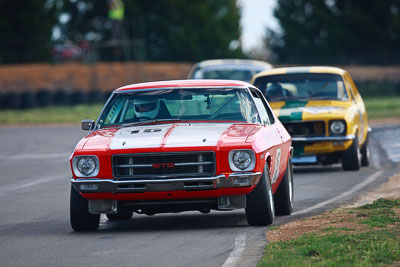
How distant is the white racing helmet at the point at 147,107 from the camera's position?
33.0 feet

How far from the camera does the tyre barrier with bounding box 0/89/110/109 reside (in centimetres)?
4772

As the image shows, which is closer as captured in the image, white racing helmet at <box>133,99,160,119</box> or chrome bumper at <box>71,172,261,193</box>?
chrome bumper at <box>71,172,261,193</box>

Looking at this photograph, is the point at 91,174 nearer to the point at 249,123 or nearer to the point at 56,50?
the point at 249,123

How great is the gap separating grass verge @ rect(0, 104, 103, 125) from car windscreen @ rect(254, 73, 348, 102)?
72.8 feet

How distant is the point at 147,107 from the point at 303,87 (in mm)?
6491

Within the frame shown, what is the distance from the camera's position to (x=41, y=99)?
47938mm

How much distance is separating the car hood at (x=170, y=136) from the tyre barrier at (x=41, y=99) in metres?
38.7

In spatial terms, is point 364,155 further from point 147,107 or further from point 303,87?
point 147,107

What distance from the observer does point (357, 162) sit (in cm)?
1554

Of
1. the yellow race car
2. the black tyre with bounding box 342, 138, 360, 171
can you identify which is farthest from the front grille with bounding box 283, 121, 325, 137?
the black tyre with bounding box 342, 138, 360, 171

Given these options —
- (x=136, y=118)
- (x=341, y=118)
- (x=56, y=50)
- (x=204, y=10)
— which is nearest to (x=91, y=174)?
(x=136, y=118)

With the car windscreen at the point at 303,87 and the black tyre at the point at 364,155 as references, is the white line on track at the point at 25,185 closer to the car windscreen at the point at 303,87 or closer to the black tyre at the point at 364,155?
the car windscreen at the point at 303,87

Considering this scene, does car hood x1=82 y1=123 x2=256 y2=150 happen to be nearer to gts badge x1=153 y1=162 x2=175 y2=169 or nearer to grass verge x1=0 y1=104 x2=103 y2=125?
gts badge x1=153 y1=162 x2=175 y2=169

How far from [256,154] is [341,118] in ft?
21.4
